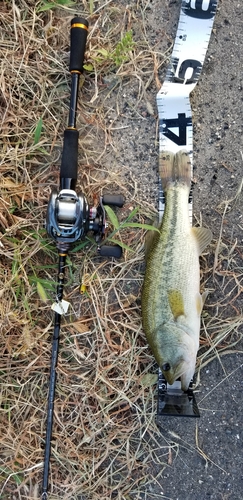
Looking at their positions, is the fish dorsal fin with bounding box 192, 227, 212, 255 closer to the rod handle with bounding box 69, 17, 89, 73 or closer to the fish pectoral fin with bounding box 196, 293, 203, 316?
the fish pectoral fin with bounding box 196, 293, 203, 316

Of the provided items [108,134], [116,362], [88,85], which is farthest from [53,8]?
[116,362]

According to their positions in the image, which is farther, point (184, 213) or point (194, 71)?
point (194, 71)

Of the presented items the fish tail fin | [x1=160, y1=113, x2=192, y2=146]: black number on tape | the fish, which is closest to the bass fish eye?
the fish

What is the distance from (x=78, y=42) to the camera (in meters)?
2.88

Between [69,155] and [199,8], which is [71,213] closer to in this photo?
[69,155]

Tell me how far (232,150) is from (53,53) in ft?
4.40

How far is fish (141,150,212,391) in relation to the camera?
282cm

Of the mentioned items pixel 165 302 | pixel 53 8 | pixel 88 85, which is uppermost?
pixel 53 8

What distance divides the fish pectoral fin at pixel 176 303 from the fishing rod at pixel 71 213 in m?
0.43

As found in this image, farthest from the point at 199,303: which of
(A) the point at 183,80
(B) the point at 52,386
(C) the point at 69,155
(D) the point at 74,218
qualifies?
(A) the point at 183,80

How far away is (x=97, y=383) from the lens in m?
3.09

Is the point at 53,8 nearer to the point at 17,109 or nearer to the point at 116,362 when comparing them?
the point at 17,109

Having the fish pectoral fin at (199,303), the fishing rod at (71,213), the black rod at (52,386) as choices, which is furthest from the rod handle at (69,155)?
the fish pectoral fin at (199,303)

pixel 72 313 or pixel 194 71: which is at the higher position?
pixel 194 71
